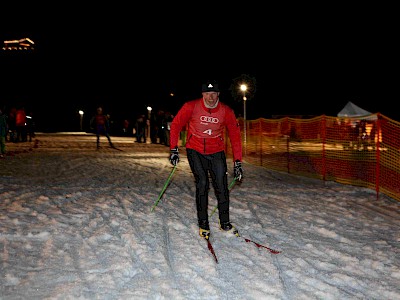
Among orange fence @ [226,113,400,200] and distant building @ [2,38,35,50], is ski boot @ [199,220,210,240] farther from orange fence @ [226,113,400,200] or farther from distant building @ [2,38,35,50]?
distant building @ [2,38,35,50]

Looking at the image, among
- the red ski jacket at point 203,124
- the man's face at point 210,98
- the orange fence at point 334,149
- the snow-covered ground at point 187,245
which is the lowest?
the snow-covered ground at point 187,245

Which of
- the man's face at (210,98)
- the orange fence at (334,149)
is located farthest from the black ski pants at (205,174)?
the orange fence at (334,149)

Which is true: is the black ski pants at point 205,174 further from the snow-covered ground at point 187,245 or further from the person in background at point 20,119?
the person in background at point 20,119

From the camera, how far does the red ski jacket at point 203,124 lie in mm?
5402

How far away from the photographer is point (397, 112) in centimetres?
4238

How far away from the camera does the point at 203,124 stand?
542 centimetres

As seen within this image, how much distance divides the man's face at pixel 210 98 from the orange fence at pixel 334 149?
15.6 ft

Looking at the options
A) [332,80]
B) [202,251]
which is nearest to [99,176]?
[202,251]

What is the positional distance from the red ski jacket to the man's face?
0.30 ft

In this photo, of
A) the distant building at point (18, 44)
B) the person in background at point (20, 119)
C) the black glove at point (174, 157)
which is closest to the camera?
the black glove at point (174, 157)

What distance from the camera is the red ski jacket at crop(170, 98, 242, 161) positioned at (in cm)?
540

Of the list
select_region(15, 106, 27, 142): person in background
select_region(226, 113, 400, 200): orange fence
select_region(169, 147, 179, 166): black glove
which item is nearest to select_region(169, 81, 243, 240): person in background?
select_region(169, 147, 179, 166): black glove

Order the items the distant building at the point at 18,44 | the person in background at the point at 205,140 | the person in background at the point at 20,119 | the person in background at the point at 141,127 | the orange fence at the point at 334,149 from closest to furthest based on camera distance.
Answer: the person in background at the point at 205,140 → the orange fence at the point at 334,149 → the person in background at the point at 20,119 → the person in background at the point at 141,127 → the distant building at the point at 18,44

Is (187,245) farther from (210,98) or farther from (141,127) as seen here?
(141,127)
